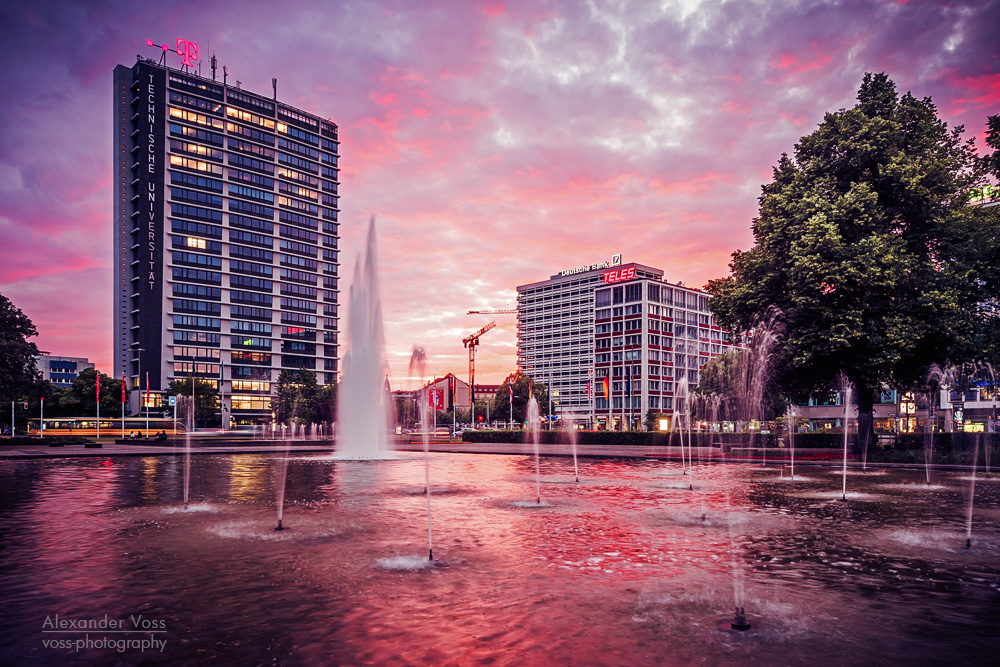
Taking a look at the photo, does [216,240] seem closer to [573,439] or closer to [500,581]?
[573,439]

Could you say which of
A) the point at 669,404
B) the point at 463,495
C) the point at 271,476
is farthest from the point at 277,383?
the point at 463,495

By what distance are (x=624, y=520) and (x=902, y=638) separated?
27.5ft

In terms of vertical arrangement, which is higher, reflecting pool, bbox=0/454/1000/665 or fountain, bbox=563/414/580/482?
reflecting pool, bbox=0/454/1000/665

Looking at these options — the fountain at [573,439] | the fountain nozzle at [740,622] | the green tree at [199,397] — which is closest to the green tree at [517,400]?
the fountain at [573,439]

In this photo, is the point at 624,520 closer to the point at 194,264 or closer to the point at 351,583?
the point at 351,583

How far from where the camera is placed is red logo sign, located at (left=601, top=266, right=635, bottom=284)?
148250mm

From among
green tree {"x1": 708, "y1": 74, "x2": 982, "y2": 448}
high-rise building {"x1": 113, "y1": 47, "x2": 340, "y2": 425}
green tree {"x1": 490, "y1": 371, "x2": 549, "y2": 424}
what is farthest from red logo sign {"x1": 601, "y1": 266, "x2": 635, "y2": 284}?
green tree {"x1": 708, "y1": 74, "x2": 982, "y2": 448}

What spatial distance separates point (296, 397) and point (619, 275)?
78.3 meters

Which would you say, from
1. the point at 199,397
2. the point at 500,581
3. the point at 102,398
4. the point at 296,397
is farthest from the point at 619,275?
the point at 500,581

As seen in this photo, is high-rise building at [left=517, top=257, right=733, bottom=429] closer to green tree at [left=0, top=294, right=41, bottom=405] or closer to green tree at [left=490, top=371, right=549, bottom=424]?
green tree at [left=490, top=371, right=549, bottom=424]

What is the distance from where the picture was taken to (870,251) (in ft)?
103

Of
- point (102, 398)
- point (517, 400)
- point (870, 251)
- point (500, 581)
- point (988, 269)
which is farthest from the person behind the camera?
point (517, 400)

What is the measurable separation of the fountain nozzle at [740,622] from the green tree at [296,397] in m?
118

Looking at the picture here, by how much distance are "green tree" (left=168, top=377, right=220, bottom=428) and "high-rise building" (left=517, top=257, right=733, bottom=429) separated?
71.8m
